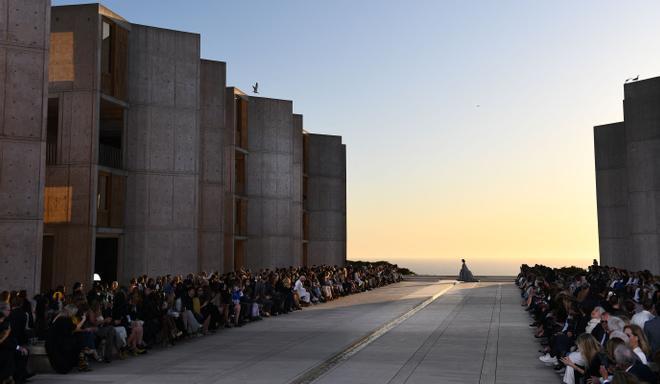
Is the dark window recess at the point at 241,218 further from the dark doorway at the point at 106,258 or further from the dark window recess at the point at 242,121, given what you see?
the dark doorway at the point at 106,258

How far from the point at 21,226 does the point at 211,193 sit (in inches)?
564

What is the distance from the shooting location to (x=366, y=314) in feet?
71.1

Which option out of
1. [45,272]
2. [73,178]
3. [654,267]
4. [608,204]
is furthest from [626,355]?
[608,204]

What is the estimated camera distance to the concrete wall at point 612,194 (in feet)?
136

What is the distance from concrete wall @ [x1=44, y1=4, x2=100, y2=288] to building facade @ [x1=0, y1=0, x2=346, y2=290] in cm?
3

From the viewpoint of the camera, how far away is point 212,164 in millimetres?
30391

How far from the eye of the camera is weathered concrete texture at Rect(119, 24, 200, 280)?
24.8m

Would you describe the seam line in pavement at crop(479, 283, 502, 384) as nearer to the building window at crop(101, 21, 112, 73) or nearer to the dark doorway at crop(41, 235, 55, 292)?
the dark doorway at crop(41, 235, 55, 292)

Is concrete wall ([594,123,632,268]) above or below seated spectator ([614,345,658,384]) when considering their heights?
above

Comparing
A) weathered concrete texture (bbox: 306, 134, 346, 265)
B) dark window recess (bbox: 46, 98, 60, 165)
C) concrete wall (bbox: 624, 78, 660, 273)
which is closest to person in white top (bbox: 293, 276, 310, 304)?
dark window recess (bbox: 46, 98, 60, 165)

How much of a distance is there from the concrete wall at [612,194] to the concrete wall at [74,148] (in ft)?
106

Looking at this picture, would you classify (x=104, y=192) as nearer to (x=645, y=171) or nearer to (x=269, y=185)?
(x=269, y=185)

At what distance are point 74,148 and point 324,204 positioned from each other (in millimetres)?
28384

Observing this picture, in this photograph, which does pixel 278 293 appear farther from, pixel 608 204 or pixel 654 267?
pixel 608 204
